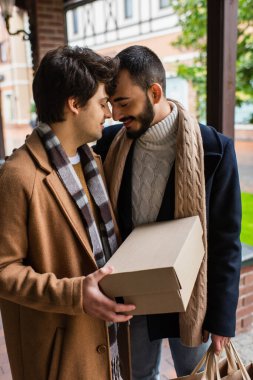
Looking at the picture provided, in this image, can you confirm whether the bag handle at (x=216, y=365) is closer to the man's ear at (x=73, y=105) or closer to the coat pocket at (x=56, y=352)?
the coat pocket at (x=56, y=352)

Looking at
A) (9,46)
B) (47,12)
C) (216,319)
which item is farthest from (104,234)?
(9,46)

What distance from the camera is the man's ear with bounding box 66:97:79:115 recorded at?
1192 millimetres

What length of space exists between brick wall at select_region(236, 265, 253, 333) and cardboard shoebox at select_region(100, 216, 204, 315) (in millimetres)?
1616

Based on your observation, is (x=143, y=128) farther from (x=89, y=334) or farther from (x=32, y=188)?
(x=89, y=334)

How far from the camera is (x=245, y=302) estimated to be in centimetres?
276

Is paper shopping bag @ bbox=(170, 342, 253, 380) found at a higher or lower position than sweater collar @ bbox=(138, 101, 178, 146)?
lower

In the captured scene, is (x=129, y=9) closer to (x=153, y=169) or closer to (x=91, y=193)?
(x=153, y=169)

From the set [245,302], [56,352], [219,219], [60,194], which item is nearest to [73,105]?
[60,194]

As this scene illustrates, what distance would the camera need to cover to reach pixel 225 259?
4.67 feet

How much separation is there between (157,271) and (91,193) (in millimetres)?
420

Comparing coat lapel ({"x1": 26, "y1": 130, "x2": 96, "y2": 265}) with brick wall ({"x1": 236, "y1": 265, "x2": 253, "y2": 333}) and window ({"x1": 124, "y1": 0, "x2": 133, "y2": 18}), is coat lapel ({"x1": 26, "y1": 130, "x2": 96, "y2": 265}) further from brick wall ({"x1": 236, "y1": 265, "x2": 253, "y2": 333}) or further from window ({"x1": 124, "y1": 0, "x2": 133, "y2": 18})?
window ({"x1": 124, "y1": 0, "x2": 133, "y2": 18})

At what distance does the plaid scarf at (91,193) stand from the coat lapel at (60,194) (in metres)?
0.01

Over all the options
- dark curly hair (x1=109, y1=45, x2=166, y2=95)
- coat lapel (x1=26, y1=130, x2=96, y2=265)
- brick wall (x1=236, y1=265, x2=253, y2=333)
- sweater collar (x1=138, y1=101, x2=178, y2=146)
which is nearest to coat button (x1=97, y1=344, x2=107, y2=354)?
coat lapel (x1=26, y1=130, x2=96, y2=265)

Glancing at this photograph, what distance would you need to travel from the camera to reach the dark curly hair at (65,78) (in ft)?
3.84
